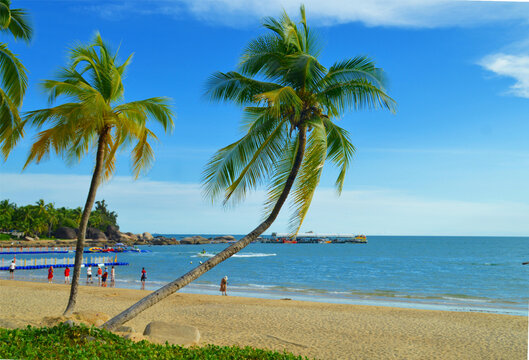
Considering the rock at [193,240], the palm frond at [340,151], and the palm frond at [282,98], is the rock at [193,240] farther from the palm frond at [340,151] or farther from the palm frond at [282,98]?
the palm frond at [282,98]

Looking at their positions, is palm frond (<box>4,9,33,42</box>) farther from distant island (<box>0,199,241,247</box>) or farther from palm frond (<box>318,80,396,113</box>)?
distant island (<box>0,199,241,247</box>)

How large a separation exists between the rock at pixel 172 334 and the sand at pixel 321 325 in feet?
5.72

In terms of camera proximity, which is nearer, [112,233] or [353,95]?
[353,95]

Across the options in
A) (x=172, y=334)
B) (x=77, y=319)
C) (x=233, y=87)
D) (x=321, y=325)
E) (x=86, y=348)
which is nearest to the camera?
(x=86, y=348)

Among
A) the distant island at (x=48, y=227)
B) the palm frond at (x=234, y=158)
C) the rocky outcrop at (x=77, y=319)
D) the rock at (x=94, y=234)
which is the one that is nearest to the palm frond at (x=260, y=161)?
the palm frond at (x=234, y=158)

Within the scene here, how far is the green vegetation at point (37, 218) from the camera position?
286 feet

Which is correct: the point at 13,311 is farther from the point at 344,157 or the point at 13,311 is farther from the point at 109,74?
the point at 344,157

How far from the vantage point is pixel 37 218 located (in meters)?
91.8

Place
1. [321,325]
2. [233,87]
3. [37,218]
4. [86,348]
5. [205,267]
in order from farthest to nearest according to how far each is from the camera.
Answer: [37,218] < [321,325] < [233,87] < [205,267] < [86,348]

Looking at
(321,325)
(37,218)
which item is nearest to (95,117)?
(321,325)

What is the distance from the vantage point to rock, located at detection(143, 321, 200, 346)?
369 inches

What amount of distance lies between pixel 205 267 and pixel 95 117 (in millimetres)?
3859

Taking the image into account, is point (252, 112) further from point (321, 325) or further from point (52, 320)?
point (321, 325)

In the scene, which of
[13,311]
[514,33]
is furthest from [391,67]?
[13,311]
